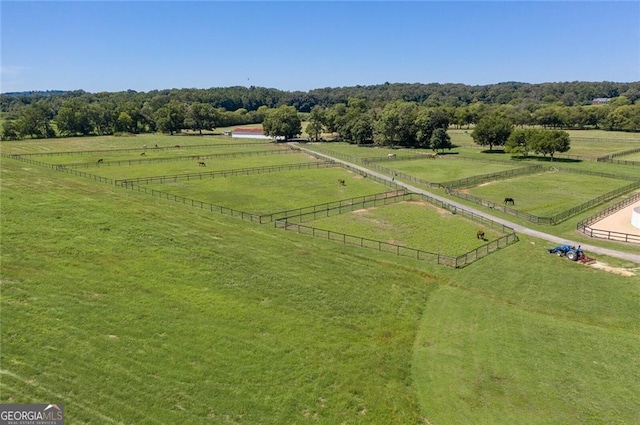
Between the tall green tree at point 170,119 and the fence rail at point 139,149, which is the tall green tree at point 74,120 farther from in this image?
the fence rail at point 139,149

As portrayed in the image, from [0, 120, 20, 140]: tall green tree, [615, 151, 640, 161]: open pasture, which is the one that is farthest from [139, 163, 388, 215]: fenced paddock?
[0, 120, 20, 140]: tall green tree

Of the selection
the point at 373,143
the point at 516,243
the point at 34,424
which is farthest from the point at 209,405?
the point at 373,143

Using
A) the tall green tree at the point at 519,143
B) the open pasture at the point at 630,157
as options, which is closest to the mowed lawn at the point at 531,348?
the tall green tree at the point at 519,143

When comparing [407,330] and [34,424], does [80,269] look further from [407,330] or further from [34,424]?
[407,330]

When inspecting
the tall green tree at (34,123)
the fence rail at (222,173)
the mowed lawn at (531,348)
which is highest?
the tall green tree at (34,123)

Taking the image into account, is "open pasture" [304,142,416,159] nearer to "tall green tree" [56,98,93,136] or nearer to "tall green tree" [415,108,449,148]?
"tall green tree" [415,108,449,148]
